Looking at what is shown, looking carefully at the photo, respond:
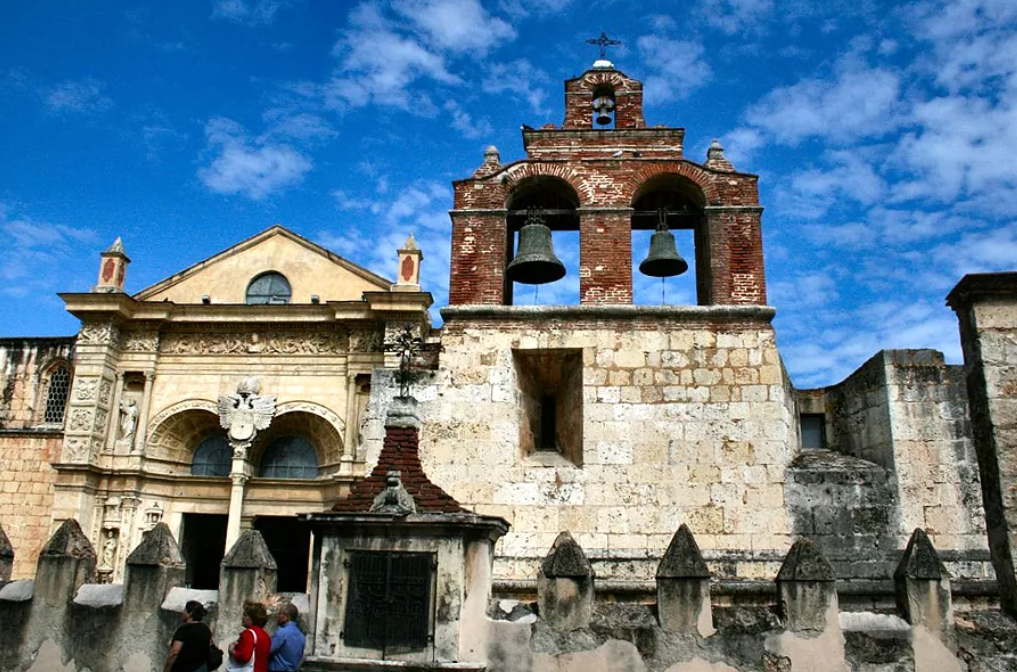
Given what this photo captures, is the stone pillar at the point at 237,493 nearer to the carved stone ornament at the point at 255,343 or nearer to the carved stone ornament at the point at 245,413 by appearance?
the carved stone ornament at the point at 245,413

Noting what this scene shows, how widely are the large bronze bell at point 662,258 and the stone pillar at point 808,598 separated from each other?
463cm

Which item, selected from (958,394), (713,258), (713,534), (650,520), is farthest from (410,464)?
(958,394)

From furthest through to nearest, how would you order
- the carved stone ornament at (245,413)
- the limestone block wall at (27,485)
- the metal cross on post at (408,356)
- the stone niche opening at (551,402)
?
the limestone block wall at (27,485)
the carved stone ornament at (245,413)
the stone niche opening at (551,402)
the metal cross on post at (408,356)

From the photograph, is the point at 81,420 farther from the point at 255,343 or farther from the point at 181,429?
the point at 255,343

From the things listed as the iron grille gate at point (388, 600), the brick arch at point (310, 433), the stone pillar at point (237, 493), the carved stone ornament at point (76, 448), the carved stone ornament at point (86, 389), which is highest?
the carved stone ornament at point (86, 389)

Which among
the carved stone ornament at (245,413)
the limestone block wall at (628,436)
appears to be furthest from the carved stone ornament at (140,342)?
the limestone block wall at (628,436)

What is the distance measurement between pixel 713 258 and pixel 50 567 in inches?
318

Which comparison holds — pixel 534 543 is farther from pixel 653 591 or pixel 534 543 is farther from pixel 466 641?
pixel 466 641

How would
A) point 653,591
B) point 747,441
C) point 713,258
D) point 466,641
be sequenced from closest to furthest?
1. point 466,641
2. point 653,591
3. point 747,441
4. point 713,258

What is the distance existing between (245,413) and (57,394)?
5376 mm

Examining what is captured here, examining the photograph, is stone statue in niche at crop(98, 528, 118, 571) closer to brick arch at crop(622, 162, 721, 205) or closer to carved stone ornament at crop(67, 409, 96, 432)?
carved stone ornament at crop(67, 409, 96, 432)

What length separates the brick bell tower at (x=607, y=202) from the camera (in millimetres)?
11023

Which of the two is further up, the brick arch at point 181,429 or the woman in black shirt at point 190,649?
the brick arch at point 181,429

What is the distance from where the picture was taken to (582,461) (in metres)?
10.2
